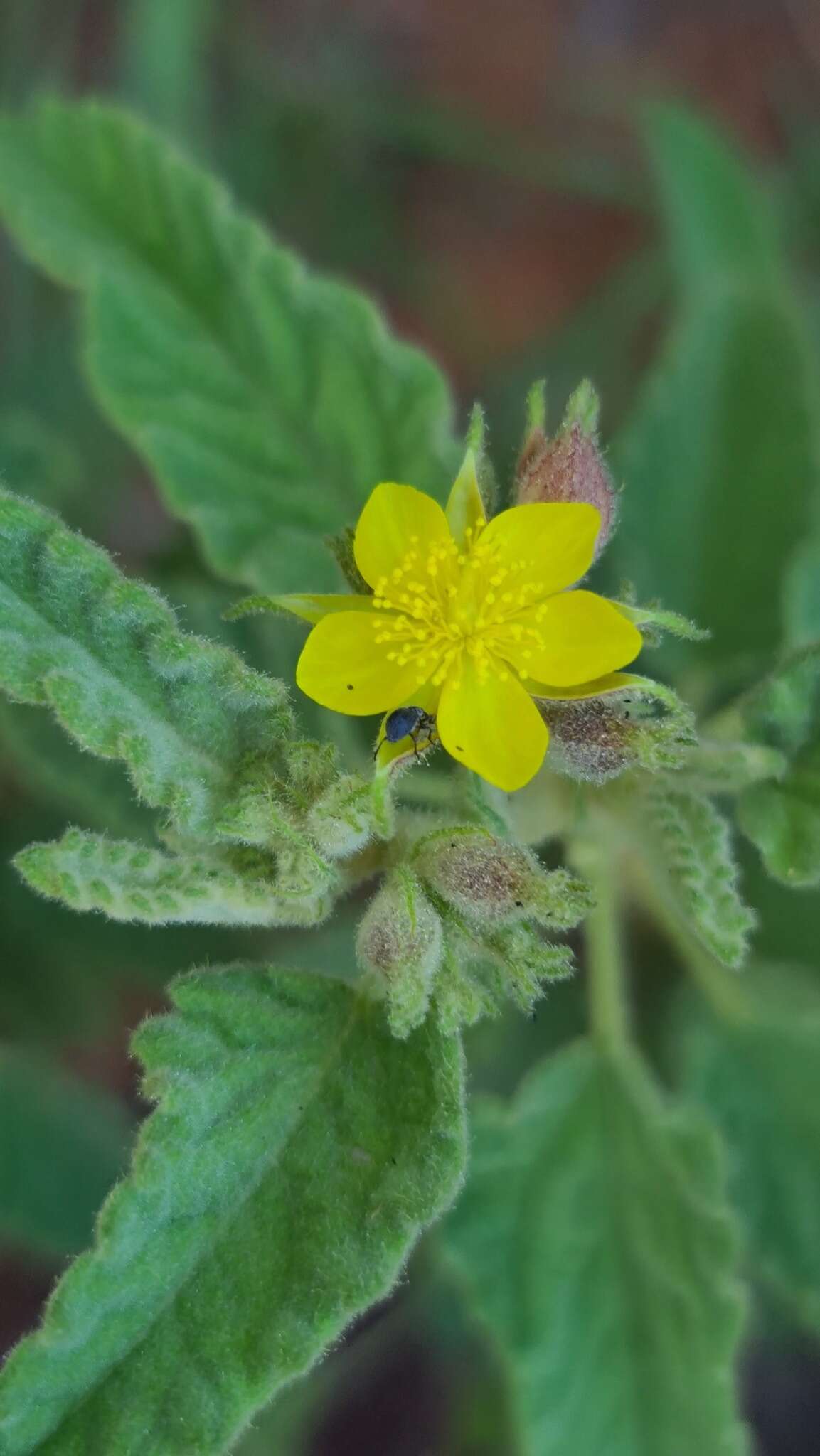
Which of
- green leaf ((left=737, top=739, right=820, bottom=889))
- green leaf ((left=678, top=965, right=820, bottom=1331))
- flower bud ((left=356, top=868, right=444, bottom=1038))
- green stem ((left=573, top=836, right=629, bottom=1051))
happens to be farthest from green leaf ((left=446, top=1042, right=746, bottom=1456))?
flower bud ((left=356, top=868, right=444, bottom=1038))

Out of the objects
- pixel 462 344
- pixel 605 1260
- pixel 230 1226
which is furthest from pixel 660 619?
pixel 462 344

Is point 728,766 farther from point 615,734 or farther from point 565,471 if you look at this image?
point 565,471

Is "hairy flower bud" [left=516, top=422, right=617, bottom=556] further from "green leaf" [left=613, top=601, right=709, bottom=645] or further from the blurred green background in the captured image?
the blurred green background

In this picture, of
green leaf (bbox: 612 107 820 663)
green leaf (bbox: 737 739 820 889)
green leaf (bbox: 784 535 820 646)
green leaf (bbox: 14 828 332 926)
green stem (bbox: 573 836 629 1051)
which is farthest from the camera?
green leaf (bbox: 612 107 820 663)

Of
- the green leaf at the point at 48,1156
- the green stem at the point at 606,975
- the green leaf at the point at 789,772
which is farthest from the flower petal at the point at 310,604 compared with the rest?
the green leaf at the point at 48,1156

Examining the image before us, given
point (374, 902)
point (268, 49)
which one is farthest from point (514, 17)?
point (374, 902)

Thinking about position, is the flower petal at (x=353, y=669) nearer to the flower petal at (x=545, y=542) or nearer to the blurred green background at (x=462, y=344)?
the flower petal at (x=545, y=542)

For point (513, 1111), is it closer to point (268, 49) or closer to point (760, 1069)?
point (760, 1069)
